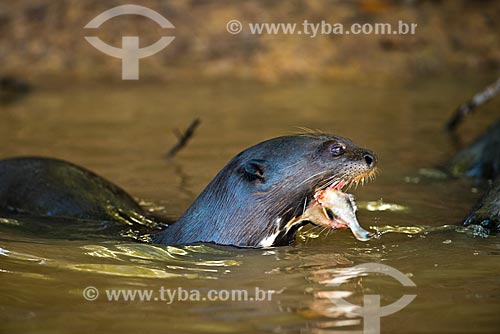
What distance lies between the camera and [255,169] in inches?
137

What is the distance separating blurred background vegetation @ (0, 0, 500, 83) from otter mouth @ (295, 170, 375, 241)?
565cm

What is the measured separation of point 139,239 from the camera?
146 inches

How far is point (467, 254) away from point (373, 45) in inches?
248

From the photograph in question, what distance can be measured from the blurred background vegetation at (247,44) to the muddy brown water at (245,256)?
2.06 m

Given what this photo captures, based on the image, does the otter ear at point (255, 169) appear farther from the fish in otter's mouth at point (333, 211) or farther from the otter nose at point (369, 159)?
the otter nose at point (369, 159)

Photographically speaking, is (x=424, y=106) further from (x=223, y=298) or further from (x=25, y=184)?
(x=223, y=298)

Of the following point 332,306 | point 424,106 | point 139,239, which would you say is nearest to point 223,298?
point 332,306

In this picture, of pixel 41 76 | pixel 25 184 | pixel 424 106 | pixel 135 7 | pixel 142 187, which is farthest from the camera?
pixel 135 7

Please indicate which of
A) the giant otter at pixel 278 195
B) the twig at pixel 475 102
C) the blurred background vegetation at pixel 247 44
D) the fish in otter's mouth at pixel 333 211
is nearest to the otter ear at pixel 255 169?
the giant otter at pixel 278 195

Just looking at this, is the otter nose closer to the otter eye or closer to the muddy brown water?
the otter eye

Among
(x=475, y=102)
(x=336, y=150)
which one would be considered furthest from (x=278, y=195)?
(x=475, y=102)

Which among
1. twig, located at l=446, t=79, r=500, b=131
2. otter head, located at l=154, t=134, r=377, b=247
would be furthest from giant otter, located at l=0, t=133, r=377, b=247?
twig, located at l=446, t=79, r=500, b=131

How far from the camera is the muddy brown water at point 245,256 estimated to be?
8.48ft

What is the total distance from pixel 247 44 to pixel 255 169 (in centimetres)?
599
